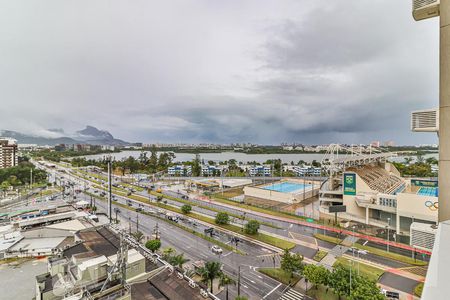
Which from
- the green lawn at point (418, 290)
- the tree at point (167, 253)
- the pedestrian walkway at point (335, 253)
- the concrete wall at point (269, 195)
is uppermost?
the concrete wall at point (269, 195)

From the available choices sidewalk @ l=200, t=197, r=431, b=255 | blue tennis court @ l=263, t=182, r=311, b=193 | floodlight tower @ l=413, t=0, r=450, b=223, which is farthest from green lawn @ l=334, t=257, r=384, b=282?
blue tennis court @ l=263, t=182, r=311, b=193

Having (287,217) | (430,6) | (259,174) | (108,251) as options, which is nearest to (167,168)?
(259,174)

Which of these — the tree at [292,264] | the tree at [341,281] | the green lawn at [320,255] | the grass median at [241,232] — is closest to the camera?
the tree at [341,281]

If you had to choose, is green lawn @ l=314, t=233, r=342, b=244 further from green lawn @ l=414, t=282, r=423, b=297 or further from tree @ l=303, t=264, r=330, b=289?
tree @ l=303, t=264, r=330, b=289

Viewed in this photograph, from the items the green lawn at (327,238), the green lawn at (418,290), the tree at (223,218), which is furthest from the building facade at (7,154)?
the green lawn at (418,290)

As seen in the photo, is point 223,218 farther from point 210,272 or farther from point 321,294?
point 321,294

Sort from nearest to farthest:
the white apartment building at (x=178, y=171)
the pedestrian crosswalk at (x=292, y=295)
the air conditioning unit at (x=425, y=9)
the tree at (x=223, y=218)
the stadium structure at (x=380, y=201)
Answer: the air conditioning unit at (x=425, y=9) → the pedestrian crosswalk at (x=292, y=295) → the stadium structure at (x=380, y=201) → the tree at (x=223, y=218) → the white apartment building at (x=178, y=171)

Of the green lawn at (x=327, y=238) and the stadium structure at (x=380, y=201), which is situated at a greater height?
the stadium structure at (x=380, y=201)

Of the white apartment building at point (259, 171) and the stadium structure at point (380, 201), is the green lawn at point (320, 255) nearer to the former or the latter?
the stadium structure at point (380, 201)
